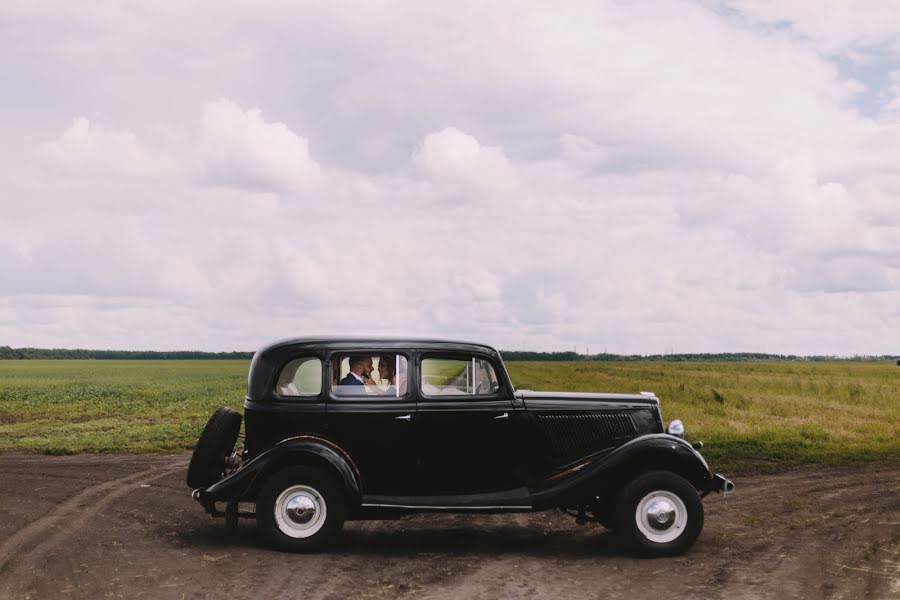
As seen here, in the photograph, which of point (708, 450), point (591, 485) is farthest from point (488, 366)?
point (708, 450)

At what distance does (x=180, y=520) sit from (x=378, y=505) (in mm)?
3187

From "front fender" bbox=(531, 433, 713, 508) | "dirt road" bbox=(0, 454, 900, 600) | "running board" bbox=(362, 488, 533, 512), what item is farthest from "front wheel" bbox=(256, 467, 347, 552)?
"front fender" bbox=(531, 433, 713, 508)

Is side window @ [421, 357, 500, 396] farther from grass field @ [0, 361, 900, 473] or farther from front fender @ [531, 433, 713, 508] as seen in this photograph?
grass field @ [0, 361, 900, 473]

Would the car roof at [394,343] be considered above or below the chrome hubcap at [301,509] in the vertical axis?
above

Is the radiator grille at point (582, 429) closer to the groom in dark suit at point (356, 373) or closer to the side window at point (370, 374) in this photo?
the side window at point (370, 374)

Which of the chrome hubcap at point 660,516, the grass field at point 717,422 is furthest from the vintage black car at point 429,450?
the grass field at point 717,422

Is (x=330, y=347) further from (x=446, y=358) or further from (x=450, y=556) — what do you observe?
(x=450, y=556)

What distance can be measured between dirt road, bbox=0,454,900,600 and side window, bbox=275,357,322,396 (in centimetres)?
166

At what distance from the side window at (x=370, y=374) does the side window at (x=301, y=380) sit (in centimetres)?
17

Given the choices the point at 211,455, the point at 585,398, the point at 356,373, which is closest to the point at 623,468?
the point at 585,398

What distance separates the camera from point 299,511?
28.7 feet

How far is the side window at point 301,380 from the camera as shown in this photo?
913 centimetres

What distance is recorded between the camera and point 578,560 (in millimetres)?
8578

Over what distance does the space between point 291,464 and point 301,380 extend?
35.7 inches
